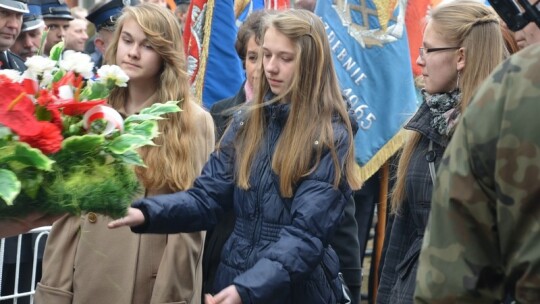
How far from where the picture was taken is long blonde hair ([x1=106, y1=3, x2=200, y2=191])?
4.90 metres

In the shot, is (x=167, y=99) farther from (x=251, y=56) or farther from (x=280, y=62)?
(x=251, y=56)

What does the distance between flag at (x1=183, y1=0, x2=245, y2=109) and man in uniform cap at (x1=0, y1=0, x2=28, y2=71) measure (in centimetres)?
119

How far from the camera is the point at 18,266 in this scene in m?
5.67

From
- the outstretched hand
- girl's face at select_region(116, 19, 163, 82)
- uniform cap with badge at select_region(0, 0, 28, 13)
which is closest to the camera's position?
the outstretched hand

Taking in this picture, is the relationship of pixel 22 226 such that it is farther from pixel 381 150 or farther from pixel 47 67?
pixel 381 150

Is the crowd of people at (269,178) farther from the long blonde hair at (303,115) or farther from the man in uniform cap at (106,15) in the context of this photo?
the man in uniform cap at (106,15)

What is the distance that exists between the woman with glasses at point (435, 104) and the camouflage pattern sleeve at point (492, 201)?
1.78 metres

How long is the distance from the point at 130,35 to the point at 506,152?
310 cm

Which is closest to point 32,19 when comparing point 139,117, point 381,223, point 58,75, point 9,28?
point 9,28

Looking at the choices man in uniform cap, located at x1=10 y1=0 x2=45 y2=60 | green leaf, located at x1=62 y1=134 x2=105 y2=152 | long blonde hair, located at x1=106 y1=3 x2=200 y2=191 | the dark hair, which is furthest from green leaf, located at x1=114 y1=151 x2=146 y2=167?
man in uniform cap, located at x1=10 y1=0 x2=45 y2=60

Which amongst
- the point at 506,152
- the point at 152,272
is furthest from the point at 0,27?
the point at 506,152

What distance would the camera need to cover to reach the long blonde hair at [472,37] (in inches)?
170

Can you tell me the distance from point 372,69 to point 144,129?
412cm

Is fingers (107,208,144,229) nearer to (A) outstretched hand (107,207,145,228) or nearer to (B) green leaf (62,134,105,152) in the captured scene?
(A) outstretched hand (107,207,145,228)
